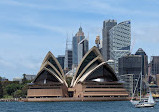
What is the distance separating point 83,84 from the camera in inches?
5945

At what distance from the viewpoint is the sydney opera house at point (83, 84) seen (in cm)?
15050

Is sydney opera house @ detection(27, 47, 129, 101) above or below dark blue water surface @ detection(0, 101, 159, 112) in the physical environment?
above

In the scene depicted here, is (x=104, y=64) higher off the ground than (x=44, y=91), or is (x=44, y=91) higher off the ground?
(x=104, y=64)

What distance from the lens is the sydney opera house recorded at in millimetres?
150500

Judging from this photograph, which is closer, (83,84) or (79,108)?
(79,108)

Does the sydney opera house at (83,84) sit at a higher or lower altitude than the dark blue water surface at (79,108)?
higher

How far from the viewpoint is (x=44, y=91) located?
153 meters

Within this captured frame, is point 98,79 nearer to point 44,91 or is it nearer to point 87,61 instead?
point 87,61

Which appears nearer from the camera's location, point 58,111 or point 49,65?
point 58,111

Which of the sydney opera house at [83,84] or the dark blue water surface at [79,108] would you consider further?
the sydney opera house at [83,84]

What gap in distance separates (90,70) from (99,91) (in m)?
9.37

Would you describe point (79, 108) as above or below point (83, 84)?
below

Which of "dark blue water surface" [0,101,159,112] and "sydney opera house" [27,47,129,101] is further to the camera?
"sydney opera house" [27,47,129,101]

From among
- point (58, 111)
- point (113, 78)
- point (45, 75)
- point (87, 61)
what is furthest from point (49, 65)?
point (58, 111)
